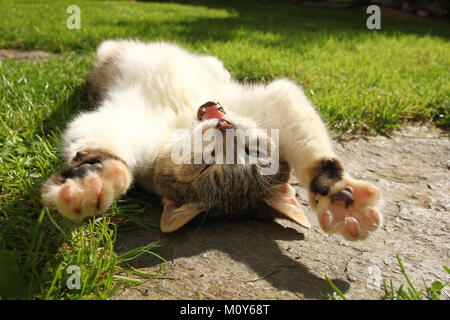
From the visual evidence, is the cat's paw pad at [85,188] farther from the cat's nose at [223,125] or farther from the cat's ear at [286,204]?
the cat's ear at [286,204]

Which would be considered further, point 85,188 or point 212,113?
point 212,113

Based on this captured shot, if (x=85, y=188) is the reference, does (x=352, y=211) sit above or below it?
below

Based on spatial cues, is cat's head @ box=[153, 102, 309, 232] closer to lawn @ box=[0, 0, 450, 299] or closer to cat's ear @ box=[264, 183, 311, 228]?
cat's ear @ box=[264, 183, 311, 228]

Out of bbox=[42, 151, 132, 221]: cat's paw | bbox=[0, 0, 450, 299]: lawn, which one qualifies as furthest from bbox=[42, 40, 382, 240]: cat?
bbox=[0, 0, 450, 299]: lawn

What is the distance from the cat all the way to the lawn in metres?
0.21

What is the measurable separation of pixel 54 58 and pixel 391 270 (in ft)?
15.9

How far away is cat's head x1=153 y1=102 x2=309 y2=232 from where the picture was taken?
2260 millimetres

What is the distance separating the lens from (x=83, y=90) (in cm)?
379

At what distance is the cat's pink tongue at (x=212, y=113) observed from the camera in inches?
98.7

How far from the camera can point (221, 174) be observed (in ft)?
7.54

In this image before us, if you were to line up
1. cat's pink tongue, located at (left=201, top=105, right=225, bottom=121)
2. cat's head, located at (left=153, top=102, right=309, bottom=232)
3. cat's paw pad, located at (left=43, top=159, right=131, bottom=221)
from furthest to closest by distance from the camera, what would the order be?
cat's pink tongue, located at (left=201, top=105, right=225, bottom=121) → cat's head, located at (left=153, top=102, right=309, bottom=232) → cat's paw pad, located at (left=43, top=159, right=131, bottom=221)

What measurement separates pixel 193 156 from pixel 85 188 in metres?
0.79

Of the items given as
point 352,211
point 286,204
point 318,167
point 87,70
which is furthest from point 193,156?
point 87,70

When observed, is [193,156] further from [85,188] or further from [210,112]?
[85,188]
